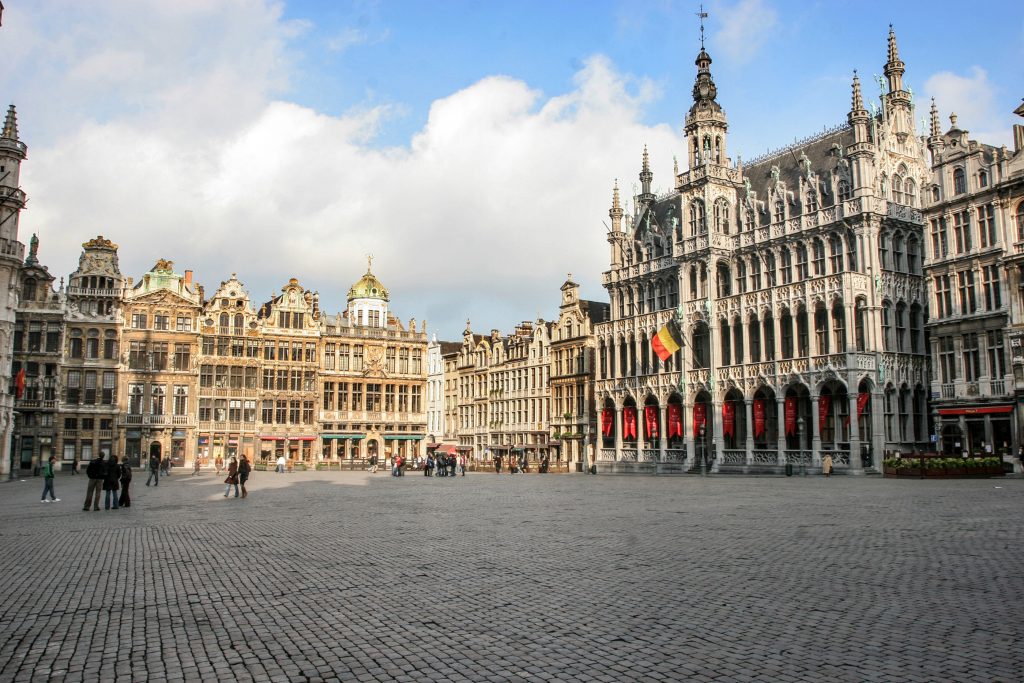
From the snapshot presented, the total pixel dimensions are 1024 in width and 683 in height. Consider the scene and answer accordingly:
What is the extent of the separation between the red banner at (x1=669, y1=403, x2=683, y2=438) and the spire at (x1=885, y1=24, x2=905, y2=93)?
2761 centimetres

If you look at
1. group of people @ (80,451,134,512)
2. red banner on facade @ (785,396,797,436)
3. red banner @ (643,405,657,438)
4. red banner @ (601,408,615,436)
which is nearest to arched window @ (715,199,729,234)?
red banner on facade @ (785,396,797,436)

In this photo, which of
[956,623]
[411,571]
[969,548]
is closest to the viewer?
[956,623]

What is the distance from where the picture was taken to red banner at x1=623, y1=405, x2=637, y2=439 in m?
69.9

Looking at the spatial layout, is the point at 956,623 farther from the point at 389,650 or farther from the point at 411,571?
the point at 411,571

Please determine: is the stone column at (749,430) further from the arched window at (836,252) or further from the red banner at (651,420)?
the arched window at (836,252)

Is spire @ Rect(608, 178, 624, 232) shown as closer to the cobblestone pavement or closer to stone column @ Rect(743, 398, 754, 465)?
stone column @ Rect(743, 398, 754, 465)

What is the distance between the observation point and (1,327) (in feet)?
172

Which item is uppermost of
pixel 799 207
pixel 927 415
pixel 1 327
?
pixel 799 207

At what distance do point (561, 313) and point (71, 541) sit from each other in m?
65.4

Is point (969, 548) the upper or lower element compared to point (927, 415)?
lower

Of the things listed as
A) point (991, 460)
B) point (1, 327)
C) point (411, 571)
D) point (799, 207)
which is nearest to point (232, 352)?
point (1, 327)

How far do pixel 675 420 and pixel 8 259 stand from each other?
158 feet

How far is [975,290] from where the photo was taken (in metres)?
46.2

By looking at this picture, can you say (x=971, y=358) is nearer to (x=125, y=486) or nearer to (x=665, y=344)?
(x=665, y=344)
